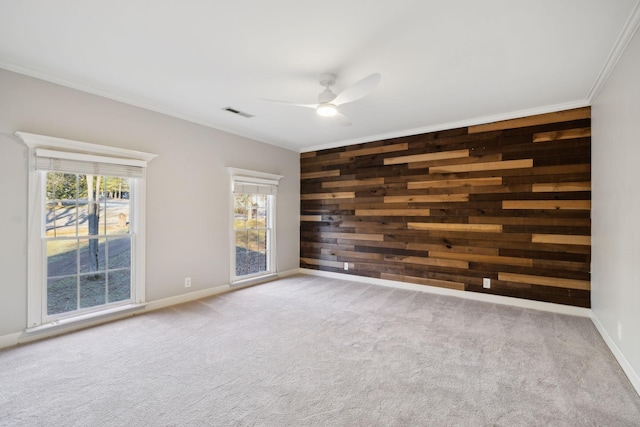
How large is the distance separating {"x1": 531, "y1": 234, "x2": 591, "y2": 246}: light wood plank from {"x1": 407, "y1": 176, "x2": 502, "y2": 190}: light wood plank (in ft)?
2.81

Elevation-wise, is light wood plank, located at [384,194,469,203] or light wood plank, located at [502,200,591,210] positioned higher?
light wood plank, located at [384,194,469,203]

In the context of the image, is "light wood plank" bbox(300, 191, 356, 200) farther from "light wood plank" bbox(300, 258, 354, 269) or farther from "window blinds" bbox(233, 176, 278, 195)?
"light wood plank" bbox(300, 258, 354, 269)

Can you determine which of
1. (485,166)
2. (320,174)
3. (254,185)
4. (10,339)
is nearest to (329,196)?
(320,174)

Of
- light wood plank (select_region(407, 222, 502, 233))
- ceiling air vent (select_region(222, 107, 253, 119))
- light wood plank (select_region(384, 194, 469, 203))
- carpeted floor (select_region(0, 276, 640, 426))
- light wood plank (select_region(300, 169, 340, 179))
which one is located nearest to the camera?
carpeted floor (select_region(0, 276, 640, 426))

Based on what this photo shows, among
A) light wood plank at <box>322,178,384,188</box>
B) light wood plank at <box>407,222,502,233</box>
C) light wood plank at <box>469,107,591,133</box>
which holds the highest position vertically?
light wood plank at <box>469,107,591,133</box>

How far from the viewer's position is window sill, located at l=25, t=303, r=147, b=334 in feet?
9.51

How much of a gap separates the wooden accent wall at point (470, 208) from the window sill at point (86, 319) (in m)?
3.26

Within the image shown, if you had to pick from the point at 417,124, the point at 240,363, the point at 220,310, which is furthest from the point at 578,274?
the point at 220,310

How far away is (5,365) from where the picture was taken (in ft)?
7.84

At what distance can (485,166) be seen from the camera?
416 cm

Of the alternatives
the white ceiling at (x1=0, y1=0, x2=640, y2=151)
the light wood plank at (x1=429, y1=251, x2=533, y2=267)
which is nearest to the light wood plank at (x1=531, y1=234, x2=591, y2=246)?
the light wood plank at (x1=429, y1=251, x2=533, y2=267)

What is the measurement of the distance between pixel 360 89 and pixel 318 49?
1.56 feet

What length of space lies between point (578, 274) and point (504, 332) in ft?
4.68

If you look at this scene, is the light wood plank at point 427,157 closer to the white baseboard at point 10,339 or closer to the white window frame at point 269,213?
the white window frame at point 269,213
